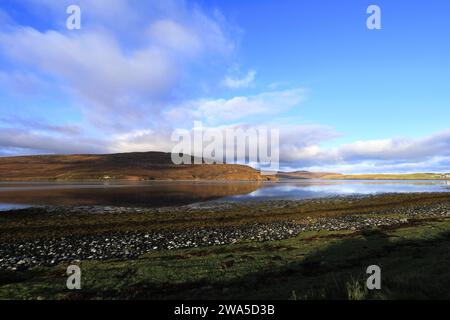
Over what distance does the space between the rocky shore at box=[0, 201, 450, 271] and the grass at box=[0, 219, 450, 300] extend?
1988 mm

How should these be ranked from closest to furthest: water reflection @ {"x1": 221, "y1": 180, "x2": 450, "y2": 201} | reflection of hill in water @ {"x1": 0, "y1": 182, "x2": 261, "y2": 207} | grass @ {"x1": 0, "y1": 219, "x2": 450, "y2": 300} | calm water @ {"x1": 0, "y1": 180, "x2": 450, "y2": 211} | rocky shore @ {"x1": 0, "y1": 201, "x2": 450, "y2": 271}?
grass @ {"x1": 0, "y1": 219, "x2": 450, "y2": 300}, rocky shore @ {"x1": 0, "y1": 201, "x2": 450, "y2": 271}, reflection of hill in water @ {"x1": 0, "y1": 182, "x2": 261, "y2": 207}, calm water @ {"x1": 0, "y1": 180, "x2": 450, "y2": 211}, water reflection @ {"x1": 221, "y1": 180, "x2": 450, "y2": 201}

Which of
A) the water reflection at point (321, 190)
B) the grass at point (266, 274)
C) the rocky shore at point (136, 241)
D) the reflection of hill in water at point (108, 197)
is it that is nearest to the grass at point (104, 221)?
the rocky shore at point (136, 241)

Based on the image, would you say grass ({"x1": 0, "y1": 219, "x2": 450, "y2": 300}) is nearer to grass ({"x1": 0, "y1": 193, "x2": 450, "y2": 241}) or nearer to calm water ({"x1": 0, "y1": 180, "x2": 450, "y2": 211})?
grass ({"x1": 0, "y1": 193, "x2": 450, "y2": 241})

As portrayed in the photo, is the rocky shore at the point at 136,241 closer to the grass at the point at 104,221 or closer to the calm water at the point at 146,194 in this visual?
the grass at the point at 104,221

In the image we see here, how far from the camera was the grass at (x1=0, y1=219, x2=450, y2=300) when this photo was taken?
33.6 feet

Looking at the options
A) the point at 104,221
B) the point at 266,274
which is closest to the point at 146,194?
the point at 104,221

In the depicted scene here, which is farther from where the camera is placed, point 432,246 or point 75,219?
point 75,219

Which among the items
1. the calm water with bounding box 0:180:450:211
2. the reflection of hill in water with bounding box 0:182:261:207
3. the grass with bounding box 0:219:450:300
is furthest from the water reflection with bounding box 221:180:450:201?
the grass with bounding box 0:219:450:300

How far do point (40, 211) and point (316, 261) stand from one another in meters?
35.3

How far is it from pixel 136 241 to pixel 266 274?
11.8 meters

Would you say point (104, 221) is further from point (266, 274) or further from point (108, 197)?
point (108, 197)
